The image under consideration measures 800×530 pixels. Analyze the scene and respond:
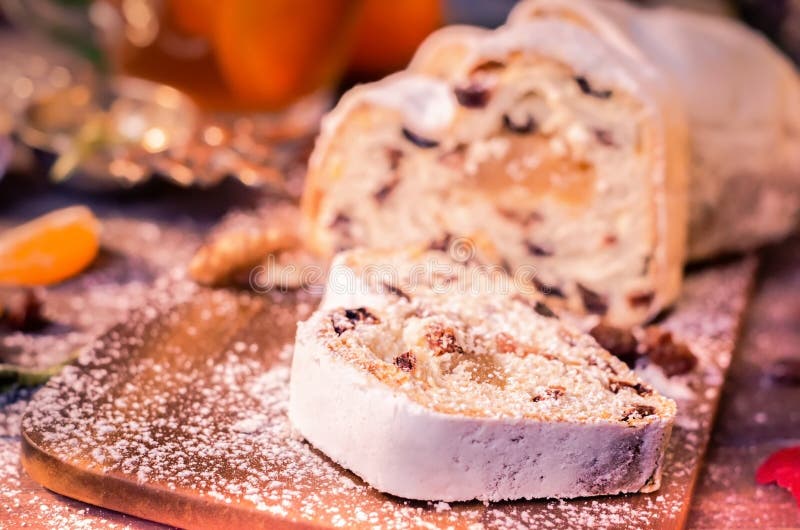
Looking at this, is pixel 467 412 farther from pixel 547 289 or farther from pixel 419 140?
pixel 419 140

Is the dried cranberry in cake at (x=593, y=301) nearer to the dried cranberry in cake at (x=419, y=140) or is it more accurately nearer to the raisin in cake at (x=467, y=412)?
the dried cranberry in cake at (x=419, y=140)

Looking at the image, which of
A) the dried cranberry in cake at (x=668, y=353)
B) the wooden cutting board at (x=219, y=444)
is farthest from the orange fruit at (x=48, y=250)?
the dried cranberry in cake at (x=668, y=353)

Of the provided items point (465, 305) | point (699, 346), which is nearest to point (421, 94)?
point (465, 305)

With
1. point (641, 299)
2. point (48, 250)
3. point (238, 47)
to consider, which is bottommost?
point (48, 250)

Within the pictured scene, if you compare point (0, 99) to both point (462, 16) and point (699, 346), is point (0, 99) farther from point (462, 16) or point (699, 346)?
point (699, 346)

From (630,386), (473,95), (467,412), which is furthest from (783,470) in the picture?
(473,95)

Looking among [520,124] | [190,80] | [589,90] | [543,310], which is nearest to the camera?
→ [543,310]

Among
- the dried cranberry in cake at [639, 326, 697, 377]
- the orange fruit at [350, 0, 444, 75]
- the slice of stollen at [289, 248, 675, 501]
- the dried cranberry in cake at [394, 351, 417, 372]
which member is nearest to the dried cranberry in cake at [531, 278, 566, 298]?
the dried cranberry in cake at [639, 326, 697, 377]
